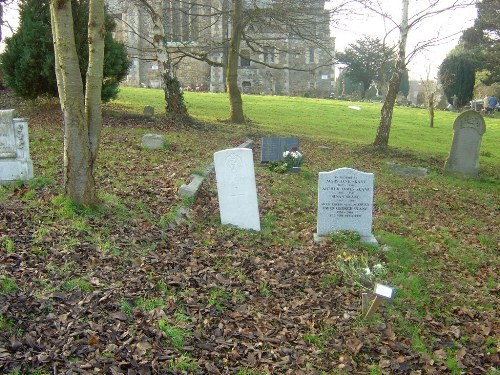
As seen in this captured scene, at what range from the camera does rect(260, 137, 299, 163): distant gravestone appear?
1302cm

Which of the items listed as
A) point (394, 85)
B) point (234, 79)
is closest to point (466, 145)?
point (394, 85)

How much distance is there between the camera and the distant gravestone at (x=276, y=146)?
13016mm

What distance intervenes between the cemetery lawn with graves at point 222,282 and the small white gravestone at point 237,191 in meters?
0.27

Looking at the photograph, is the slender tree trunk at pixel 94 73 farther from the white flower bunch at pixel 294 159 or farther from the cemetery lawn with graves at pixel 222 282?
the white flower bunch at pixel 294 159

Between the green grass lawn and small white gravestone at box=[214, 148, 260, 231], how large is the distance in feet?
34.6

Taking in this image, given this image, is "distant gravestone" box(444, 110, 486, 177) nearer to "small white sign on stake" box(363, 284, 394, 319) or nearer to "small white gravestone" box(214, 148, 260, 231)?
"small white gravestone" box(214, 148, 260, 231)

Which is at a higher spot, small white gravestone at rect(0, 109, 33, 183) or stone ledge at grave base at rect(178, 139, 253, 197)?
small white gravestone at rect(0, 109, 33, 183)

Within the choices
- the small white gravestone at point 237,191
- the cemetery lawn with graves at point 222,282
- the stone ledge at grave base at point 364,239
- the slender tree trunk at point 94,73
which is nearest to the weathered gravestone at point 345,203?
the stone ledge at grave base at point 364,239

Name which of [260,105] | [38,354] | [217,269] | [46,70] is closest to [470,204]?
[217,269]

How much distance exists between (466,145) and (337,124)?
10538mm

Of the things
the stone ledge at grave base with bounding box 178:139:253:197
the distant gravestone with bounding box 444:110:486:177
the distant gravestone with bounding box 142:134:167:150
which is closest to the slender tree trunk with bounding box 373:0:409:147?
the distant gravestone with bounding box 444:110:486:177

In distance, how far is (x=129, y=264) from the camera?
5.78 metres

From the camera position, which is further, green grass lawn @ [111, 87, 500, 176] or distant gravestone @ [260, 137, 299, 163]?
green grass lawn @ [111, 87, 500, 176]

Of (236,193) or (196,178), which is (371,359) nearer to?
(236,193)
